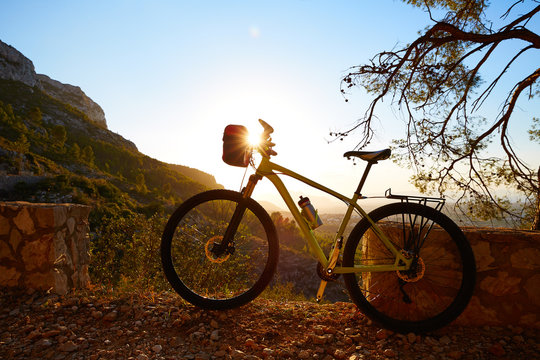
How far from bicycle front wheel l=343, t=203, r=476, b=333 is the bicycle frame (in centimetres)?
8

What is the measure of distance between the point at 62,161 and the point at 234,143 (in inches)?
1981

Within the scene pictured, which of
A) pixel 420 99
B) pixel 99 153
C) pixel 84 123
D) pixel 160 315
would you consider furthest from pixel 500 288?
pixel 84 123

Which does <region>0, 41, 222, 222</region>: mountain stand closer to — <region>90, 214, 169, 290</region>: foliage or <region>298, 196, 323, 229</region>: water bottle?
<region>90, 214, 169, 290</region>: foliage

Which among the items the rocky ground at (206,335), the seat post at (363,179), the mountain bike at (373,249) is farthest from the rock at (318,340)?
the seat post at (363,179)

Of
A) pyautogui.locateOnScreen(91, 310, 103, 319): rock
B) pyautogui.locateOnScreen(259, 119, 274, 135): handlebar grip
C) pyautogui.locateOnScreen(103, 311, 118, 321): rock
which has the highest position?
pyautogui.locateOnScreen(259, 119, 274, 135): handlebar grip

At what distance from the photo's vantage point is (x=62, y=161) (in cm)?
4175

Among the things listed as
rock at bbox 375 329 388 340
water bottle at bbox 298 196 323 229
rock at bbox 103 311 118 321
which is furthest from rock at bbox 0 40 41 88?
rock at bbox 375 329 388 340

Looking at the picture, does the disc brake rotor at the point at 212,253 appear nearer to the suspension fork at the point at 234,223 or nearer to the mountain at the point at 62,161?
the suspension fork at the point at 234,223

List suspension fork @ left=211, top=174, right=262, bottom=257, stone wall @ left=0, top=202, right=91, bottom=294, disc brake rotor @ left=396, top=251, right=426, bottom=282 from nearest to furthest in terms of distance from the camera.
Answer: disc brake rotor @ left=396, top=251, right=426, bottom=282, suspension fork @ left=211, top=174, right=262, bottom=257, stone wall @ left=0, top=202, right=91, bottom=294

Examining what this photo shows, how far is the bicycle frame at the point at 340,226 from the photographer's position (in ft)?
7.80

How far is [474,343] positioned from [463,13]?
546 cm

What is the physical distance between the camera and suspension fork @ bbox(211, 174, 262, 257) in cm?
258

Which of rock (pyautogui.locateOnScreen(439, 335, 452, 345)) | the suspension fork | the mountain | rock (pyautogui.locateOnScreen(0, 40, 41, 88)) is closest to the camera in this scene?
rock (pyautogui.locateOnScreen(439, 335, 452, 345))

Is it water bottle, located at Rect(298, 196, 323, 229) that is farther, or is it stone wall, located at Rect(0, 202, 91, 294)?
stone wall, located at Rect(0, 202, 91, 294)
